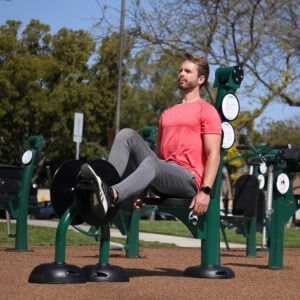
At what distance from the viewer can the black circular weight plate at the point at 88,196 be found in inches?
227

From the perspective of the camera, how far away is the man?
20.2ft

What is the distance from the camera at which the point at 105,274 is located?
6.27m

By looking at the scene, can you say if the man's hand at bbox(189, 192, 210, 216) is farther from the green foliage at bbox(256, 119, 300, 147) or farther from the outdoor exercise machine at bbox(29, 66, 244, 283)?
the green foliage at bbox(256, 119, 300, 147)

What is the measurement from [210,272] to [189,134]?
118 cm

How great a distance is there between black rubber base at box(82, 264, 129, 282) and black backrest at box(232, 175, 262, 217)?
16.0 ft

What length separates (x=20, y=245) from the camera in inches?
398

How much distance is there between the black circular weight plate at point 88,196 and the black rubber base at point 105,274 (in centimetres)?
49

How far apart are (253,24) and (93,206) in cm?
1781

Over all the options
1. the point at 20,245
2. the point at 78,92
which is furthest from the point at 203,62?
the point at 78,92

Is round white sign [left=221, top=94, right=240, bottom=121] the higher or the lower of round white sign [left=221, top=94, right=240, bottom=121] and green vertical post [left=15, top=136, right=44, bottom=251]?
the higher

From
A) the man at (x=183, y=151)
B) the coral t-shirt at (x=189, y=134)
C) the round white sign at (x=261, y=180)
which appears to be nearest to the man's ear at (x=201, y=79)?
the man at (x=183, y=151)

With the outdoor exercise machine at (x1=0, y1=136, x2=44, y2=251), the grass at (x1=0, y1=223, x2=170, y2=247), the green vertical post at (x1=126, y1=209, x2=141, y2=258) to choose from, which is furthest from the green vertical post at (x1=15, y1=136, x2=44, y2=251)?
the green vertical post at (x1=126, y1=209, x2=141, y2=258)

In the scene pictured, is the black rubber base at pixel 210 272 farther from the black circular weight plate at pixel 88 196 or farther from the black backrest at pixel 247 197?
the black backrest at pixel 247 197

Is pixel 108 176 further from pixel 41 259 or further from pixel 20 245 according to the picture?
pixel 20 245
